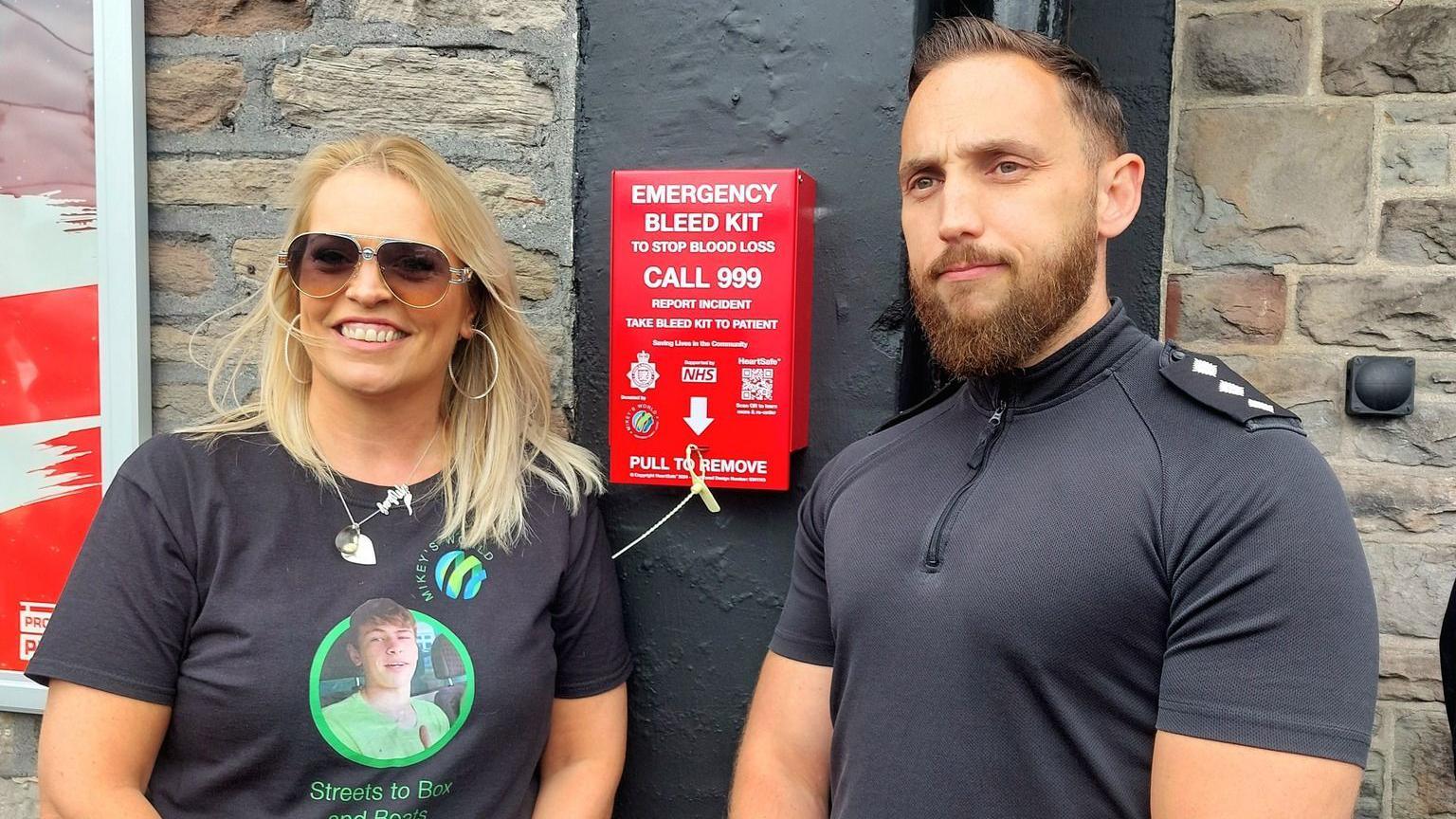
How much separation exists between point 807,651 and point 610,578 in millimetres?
455

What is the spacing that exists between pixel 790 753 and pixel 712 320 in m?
0.72

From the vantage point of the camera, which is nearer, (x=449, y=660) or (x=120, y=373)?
(x=449, y=660)

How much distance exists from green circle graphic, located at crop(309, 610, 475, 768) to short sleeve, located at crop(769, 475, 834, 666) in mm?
480

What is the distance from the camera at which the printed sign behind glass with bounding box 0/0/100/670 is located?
94.3 inches

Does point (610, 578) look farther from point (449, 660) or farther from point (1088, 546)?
point (1088, 546)

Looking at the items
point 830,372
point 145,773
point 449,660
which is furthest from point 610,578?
point 145,773

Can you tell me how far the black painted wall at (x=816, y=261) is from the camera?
2.03 m

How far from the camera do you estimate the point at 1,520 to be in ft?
8.10

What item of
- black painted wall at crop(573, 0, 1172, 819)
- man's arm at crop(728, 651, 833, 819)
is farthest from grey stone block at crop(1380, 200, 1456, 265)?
man's arm at crop(728, 651, 833, 819)

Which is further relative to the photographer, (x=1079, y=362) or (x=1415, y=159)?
(x=1415, y=159)

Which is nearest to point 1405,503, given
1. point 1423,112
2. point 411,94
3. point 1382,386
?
point 1382,386

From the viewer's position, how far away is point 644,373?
202 centimetres

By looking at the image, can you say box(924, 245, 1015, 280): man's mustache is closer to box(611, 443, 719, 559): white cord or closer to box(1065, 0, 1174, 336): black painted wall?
box(611, 443, 719, 559): white cord

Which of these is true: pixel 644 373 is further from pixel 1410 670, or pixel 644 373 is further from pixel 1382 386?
pixel 1410 670
